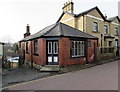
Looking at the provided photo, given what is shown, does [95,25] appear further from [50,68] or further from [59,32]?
[50,68]

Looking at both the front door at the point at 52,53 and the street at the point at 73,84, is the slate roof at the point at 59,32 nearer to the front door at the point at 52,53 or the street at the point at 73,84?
the front door at the point at 52,53

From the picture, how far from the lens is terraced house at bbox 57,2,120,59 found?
1460 cm

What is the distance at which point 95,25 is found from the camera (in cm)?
1622

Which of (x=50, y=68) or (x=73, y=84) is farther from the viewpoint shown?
(x=50, y=68)

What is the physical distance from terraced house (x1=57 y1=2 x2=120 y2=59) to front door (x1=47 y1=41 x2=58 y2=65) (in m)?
7.43

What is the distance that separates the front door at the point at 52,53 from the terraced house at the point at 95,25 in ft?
24.4

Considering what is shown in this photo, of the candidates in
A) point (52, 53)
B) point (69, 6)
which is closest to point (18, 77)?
point (52, 53)

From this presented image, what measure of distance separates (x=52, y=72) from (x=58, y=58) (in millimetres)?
1690

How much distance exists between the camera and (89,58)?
450 inches

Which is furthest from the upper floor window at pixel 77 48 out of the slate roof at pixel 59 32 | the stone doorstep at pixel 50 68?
the stone doorstep at pixel 50 68

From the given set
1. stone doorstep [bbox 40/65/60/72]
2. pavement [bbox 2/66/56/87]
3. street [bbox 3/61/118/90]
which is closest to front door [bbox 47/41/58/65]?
stone doorstep [bbox 40/65/60/72]

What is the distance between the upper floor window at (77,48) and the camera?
1002 cm

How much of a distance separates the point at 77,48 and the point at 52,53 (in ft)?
10.6

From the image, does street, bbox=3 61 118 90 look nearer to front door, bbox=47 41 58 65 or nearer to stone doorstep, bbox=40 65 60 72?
stone doorstep, bbox=40 65 60 72
